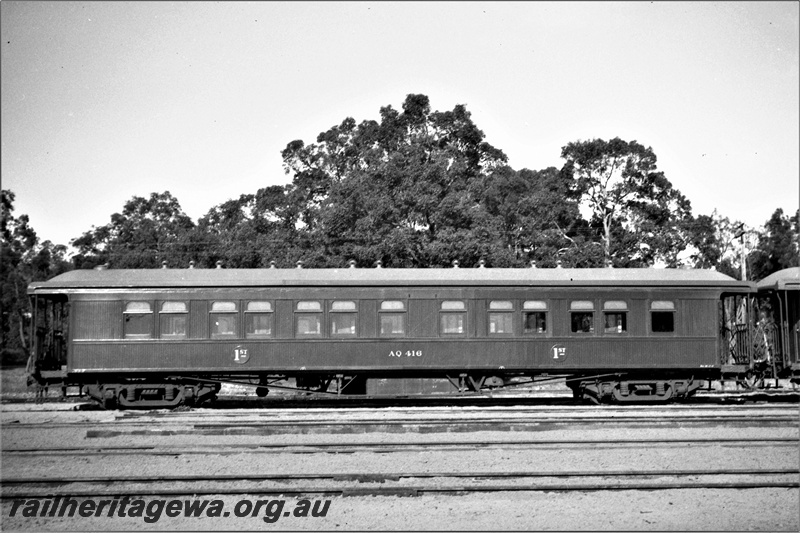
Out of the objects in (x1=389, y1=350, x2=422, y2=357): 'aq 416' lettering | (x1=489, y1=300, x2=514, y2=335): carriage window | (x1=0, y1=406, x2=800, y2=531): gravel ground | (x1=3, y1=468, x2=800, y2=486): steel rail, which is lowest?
(x1=0, y1=406, x2=800, y2=531): gravel ground

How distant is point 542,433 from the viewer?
13.4 m

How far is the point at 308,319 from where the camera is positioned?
17906 millimetres

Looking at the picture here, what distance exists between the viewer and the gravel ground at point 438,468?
833 centimetres

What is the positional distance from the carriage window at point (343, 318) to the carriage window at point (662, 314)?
24.3 ft

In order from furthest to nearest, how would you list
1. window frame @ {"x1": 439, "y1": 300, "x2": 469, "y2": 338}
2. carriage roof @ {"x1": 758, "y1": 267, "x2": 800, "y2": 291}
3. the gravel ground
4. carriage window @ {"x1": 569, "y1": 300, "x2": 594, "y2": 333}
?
carriage roof @ {"x1": 758, "y1": 267, "x2": 800, "y2": 291}, carriage window @ {"x1": 569, "y1": 300, "x2": 594, "y2": 333}, window frame @ {"x1": 439, "y1": 300, "x2": 469, "y2": 338}, the gravel ground

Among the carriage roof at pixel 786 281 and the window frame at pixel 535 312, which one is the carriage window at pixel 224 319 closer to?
the window frame at pixel 535 312

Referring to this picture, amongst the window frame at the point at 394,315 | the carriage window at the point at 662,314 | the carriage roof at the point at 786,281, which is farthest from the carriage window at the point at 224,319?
the carriage roof at the point at 786,281

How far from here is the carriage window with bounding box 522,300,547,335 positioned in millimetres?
18047

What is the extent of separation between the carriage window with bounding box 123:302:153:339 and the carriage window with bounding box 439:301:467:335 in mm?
7061

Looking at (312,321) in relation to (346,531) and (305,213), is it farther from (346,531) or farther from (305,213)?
(305,213)

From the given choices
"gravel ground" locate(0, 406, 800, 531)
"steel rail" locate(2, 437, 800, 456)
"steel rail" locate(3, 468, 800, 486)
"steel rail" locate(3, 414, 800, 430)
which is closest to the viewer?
"gravel ground" locate(0, 406, 800, 531)

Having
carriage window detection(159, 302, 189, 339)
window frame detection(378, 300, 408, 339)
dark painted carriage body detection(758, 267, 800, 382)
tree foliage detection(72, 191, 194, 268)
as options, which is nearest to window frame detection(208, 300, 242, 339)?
carriage window detection(159, 302, 189, 339)

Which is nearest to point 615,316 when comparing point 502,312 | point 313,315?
point 502,312

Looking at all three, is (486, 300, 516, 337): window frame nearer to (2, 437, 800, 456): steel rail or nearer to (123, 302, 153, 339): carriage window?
(2, 437, 800, 456): steel rail
